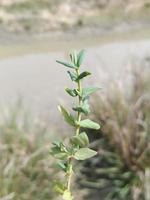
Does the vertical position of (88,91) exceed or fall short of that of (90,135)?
it exceeds it

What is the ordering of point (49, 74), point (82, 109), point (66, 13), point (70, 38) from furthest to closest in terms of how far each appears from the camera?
point (66, 13), point (70, 38), point (49, 74), point (82, 109)

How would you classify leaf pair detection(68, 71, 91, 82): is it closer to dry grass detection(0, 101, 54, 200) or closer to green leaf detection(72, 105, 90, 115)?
green leaf detection(72, 105, 90, 115)

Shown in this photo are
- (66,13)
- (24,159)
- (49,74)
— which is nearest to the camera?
(24,159)

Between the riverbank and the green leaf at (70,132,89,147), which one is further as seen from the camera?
the riverbank

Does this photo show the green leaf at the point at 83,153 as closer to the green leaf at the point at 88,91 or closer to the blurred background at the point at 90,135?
the green leaf at the point at 88,91

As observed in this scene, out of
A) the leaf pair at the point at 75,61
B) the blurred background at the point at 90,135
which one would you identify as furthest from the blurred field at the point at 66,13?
the leaf pair at the point at 75,61

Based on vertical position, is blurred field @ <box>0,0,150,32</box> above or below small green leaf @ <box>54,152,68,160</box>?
above

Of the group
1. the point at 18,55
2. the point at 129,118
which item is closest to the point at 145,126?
the point at 129,118

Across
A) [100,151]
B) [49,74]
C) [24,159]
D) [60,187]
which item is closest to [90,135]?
[100,151]

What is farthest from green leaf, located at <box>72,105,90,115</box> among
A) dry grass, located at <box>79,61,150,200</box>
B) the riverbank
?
the riverbank

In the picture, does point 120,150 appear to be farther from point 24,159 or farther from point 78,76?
point 78,76

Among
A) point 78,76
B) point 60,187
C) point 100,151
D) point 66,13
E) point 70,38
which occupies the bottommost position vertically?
point 100,151
